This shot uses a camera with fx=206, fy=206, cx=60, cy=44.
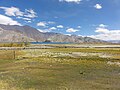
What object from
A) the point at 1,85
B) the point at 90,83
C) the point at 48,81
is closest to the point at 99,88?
the point at 90,83

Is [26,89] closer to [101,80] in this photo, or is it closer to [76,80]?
[76,80]

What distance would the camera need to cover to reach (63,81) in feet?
74.6

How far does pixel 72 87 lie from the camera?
19797 mm

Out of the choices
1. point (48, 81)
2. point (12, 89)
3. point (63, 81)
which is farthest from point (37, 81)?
point (12, 89)

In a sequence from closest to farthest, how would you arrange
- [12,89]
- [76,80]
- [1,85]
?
1. [12,89]
2. [1,85]
3. [76,80]

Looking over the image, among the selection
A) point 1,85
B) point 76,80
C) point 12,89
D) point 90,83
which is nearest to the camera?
point 12,89

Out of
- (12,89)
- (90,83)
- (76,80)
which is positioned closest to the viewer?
(12,89)

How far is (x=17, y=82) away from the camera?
21.9m

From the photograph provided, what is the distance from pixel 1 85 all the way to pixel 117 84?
458 inches

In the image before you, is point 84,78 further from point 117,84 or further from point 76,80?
point 117,84

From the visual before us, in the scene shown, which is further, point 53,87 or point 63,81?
point 63,81

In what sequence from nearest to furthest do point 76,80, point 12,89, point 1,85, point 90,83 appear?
point 12,89
point 1,85
point 90,83
point 76,80

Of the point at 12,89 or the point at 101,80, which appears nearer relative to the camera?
the point at 12,89

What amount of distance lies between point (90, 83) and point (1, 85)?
9051 millimetres
